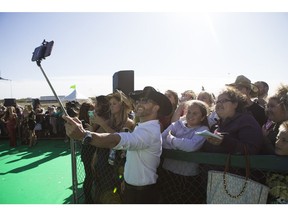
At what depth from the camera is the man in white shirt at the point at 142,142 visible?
192 cm

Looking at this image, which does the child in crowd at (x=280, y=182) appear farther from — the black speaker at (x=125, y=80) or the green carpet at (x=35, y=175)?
the green carpet at (x=35, y=175)

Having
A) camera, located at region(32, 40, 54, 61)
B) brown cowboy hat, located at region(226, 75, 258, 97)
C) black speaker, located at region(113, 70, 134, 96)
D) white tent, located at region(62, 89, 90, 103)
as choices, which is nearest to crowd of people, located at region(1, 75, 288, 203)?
brown cowboy hat, located at region(226, 75, 258, 97)

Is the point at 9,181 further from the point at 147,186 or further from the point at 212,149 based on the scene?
the point at 212,149

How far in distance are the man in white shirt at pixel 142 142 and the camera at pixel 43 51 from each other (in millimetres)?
760

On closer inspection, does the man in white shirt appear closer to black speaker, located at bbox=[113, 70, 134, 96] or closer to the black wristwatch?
the black wristwatch

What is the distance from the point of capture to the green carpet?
14.9 ft

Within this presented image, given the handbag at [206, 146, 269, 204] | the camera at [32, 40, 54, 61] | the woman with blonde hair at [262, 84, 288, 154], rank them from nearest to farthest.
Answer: the handbag at [206, 146, 269, 204] → the camera at [32, 40, 54, 61] → the woman with blonde hair at [262, 84, 288, 154]

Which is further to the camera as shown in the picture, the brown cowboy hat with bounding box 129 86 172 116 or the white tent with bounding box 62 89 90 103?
the white tent with bounding box 62 89 90 103

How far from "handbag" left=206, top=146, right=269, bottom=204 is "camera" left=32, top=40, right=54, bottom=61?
71.9 inches

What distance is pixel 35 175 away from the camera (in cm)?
585

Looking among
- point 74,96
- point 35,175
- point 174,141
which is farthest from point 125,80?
point 74,96

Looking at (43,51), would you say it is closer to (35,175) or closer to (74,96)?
(35,175)

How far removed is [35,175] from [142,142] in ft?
16.0

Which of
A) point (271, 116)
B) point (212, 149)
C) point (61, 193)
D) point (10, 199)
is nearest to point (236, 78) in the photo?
point (271, 116)
